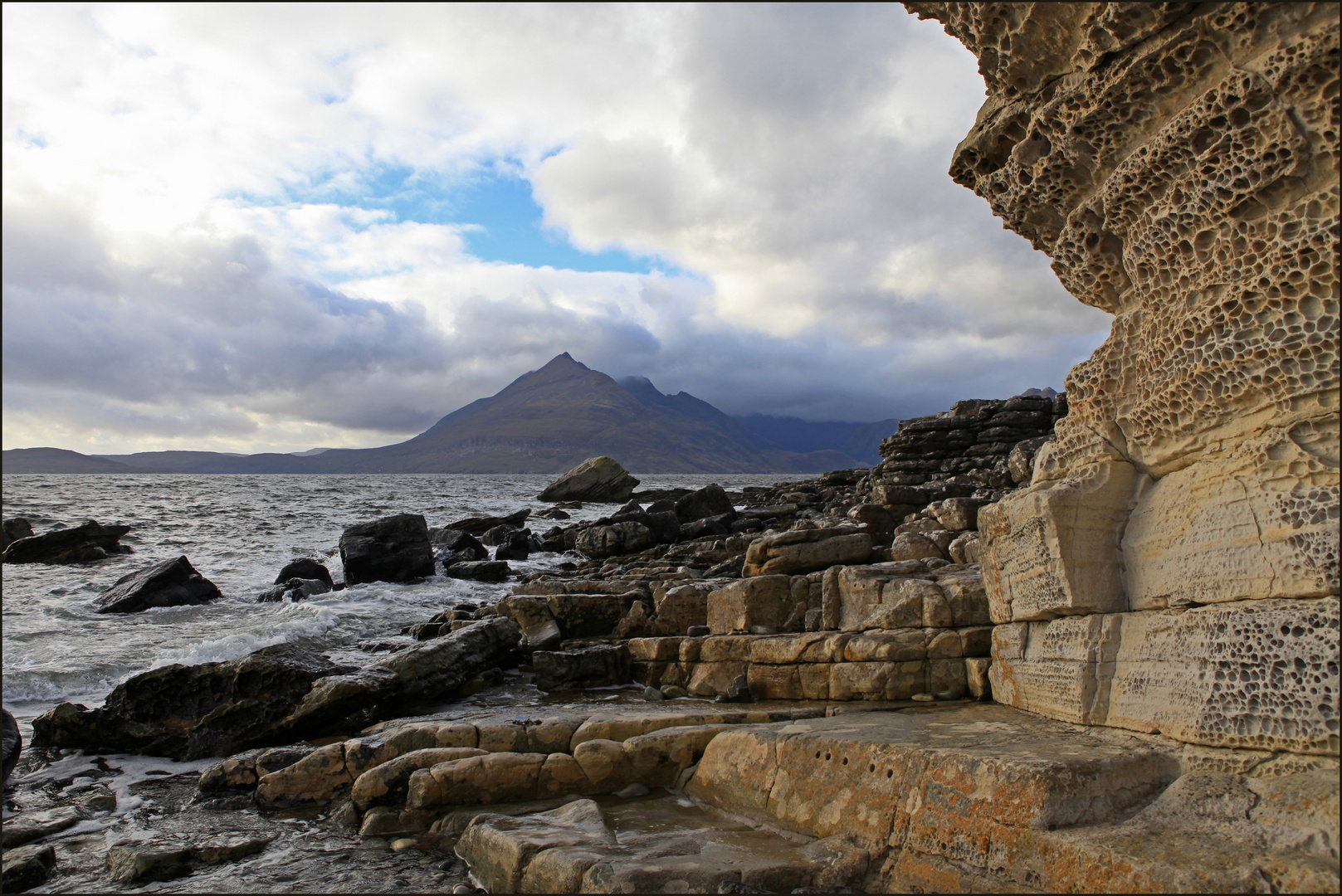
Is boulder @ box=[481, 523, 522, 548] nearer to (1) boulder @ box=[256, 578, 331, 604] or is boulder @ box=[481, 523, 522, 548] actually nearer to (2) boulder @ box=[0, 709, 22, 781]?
(1) boulder @ box=[256, 578, 331, 604]

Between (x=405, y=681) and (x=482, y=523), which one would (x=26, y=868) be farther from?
(x=482, y=523)

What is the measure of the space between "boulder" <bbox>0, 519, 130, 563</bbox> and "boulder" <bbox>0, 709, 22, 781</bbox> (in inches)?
785

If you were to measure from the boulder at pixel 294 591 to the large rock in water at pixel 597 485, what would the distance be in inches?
1297

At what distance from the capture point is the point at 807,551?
11430mm

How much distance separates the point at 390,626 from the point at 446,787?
32.6 ft

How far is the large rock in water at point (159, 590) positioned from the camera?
685 inches

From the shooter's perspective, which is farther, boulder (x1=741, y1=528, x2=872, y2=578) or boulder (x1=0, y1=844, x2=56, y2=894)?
boulder (x1=741, y1=528, x2=872, y2=578)

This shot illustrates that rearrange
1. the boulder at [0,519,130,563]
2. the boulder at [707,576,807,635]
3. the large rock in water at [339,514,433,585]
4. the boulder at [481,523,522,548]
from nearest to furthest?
the boulder at [707,576,807,635] → the large rock in water at [339,514,433,585] → the boulder at [0,519,130,563] → the boulder at [481,523,522,548]

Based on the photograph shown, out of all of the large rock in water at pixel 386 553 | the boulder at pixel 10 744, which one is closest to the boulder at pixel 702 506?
the large rock in water at pixel 386 553

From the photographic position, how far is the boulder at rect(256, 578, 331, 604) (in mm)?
18719

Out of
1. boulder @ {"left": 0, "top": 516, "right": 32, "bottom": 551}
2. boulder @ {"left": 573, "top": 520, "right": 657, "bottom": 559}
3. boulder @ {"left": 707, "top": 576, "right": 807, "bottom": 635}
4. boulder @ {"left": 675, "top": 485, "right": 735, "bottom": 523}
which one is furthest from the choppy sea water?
boulder @ {"left": 707, "top": 576, "right": 807, "bottom": 635}

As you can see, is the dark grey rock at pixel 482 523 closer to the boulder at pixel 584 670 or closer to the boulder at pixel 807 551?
the boulder at pixel 584 670

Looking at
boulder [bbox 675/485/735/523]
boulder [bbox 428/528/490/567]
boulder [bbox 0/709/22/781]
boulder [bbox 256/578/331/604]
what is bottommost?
boulder [bbox 0/709/22/781]

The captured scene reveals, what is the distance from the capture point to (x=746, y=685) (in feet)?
30.5
